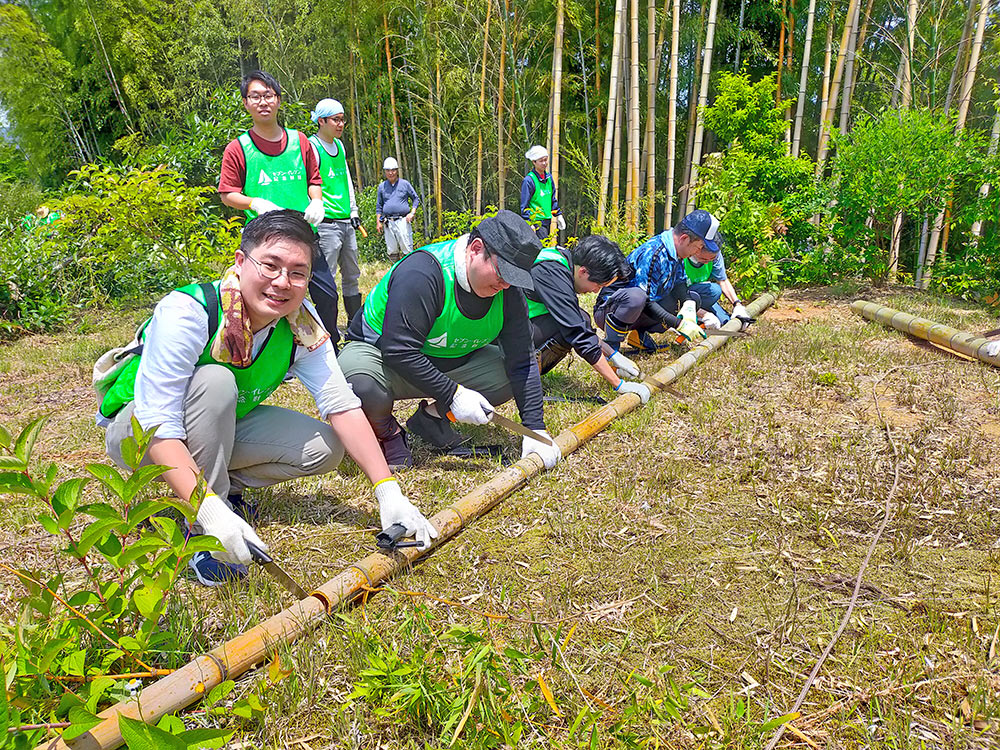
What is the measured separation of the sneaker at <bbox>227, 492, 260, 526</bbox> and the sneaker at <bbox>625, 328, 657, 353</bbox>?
3743 mm

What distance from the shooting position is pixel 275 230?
7.09 feet

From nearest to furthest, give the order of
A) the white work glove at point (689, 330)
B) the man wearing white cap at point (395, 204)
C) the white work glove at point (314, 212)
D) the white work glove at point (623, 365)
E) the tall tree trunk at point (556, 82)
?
the white work glove at point (314, 212), the white work glove at point (623, 365), the white work glove at point (689, 330), the tall tree trunk at point (556, 82), the man wearing white cap at point (395, 204)

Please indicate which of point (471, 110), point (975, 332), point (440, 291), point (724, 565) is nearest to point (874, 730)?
point (724, 565)

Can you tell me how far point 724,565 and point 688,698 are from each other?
2.44 ft

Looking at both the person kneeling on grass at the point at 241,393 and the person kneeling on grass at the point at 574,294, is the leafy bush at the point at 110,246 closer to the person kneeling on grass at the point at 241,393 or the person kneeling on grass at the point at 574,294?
the person kneeling on grass at the point at 574,294

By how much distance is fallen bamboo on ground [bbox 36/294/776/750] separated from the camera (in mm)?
1612

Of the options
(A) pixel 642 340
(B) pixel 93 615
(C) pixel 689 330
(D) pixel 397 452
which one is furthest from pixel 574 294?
(B) pixel 93 615

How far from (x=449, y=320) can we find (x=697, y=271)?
343 centimetres

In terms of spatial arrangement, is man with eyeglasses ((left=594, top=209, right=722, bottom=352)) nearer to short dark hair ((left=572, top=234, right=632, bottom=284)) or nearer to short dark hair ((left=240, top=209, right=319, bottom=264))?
short dark hair ((left=572, top=234, right=632, bottom=284))

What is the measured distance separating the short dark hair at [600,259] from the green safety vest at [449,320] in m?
0.95

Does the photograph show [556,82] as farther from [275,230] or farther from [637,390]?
[275,230]

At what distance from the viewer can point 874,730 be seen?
170 cm

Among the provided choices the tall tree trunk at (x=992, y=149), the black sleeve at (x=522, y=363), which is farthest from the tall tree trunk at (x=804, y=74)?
the black sleeve at (x=522, y=363)

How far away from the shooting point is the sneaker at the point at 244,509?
2780 millimetres
